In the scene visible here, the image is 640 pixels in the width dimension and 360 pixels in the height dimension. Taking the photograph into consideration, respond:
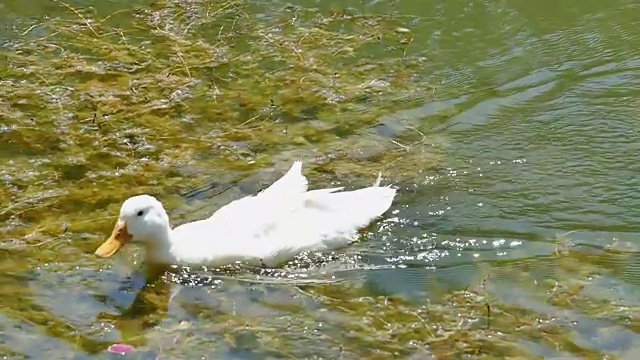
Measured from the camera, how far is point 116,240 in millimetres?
5754

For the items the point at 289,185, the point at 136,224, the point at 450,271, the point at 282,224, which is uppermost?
the point at 136,224

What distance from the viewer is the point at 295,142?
23.9ft

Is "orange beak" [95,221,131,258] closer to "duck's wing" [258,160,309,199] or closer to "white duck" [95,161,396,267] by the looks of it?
"white duck" [95,161,396,267]

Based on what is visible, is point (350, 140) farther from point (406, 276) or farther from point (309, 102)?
point (406, 276)

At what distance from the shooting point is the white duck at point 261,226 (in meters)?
5.79

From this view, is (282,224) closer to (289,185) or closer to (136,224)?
(289,185)

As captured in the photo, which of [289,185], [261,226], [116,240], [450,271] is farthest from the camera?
[289,185]

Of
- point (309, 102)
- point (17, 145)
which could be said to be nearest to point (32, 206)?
point (17, 145)

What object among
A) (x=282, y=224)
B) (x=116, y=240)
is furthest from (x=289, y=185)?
(x=116, y=240)

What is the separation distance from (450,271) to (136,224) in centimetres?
169

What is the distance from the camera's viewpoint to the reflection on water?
5.28 metres

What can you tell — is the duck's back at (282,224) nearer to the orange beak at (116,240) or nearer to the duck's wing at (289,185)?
the duck's wing at (289,185)

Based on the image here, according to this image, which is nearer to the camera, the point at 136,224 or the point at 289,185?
the point at 136,224

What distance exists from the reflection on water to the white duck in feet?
0.32
